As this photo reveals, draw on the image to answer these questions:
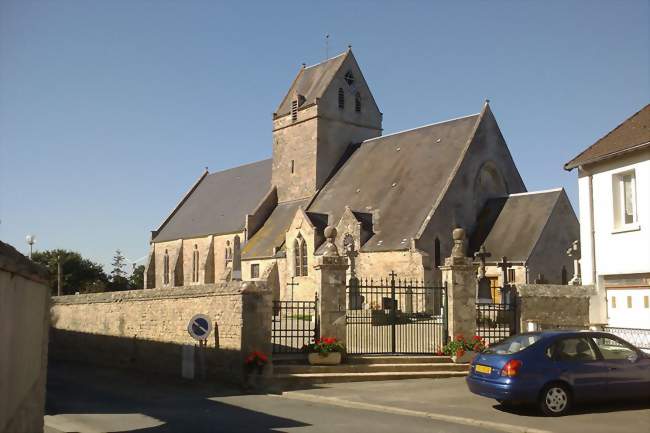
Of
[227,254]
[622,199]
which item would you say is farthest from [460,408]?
[227,254]

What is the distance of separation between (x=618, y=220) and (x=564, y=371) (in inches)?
235

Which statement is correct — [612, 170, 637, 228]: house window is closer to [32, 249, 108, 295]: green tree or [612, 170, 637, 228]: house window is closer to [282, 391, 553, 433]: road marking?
[282, 391, 553, 433]: road marking

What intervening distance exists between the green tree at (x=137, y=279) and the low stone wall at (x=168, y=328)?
Answer: 4734cm

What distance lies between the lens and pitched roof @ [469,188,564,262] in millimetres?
33281

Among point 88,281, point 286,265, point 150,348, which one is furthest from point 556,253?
point 88,281

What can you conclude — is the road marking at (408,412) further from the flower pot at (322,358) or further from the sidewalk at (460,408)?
the flower pot at (322,358)

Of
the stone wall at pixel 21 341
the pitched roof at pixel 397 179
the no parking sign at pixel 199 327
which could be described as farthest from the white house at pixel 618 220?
the pitched roof at pixel 397 179

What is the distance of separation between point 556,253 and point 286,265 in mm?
15158

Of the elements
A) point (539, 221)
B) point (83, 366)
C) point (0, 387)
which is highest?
point (539, 221)

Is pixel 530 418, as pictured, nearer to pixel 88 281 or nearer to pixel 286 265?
pixel 286 265

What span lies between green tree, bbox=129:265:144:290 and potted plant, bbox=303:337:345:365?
188 feet

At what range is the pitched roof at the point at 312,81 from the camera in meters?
46.4

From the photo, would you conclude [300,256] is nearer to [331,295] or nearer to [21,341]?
[331,295]

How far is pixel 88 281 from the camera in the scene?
71.9m
